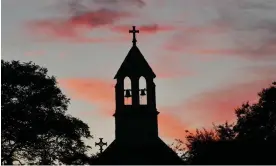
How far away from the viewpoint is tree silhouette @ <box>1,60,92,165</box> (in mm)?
67688

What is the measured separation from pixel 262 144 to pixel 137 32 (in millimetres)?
16525

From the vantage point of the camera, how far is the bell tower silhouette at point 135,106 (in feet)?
188

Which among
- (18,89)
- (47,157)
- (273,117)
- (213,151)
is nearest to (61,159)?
(47,157)

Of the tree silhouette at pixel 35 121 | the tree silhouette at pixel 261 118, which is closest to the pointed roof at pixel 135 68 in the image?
the tree silhouette at pixel 35 121

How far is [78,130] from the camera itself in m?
70.4

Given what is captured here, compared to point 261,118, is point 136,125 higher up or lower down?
lower down

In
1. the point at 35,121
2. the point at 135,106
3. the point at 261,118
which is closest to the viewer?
the point at 135,106

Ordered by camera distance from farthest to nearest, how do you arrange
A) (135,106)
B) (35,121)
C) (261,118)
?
(261,118) → (35,121) → (135,106)

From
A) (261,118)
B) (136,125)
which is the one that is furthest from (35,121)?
(261,118)

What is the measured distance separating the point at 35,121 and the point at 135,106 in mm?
14419

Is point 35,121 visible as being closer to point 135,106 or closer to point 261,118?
point 135,106

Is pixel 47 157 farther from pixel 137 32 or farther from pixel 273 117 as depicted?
pixel 273 117

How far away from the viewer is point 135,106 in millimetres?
57375

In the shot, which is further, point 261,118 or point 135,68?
point 261,118
